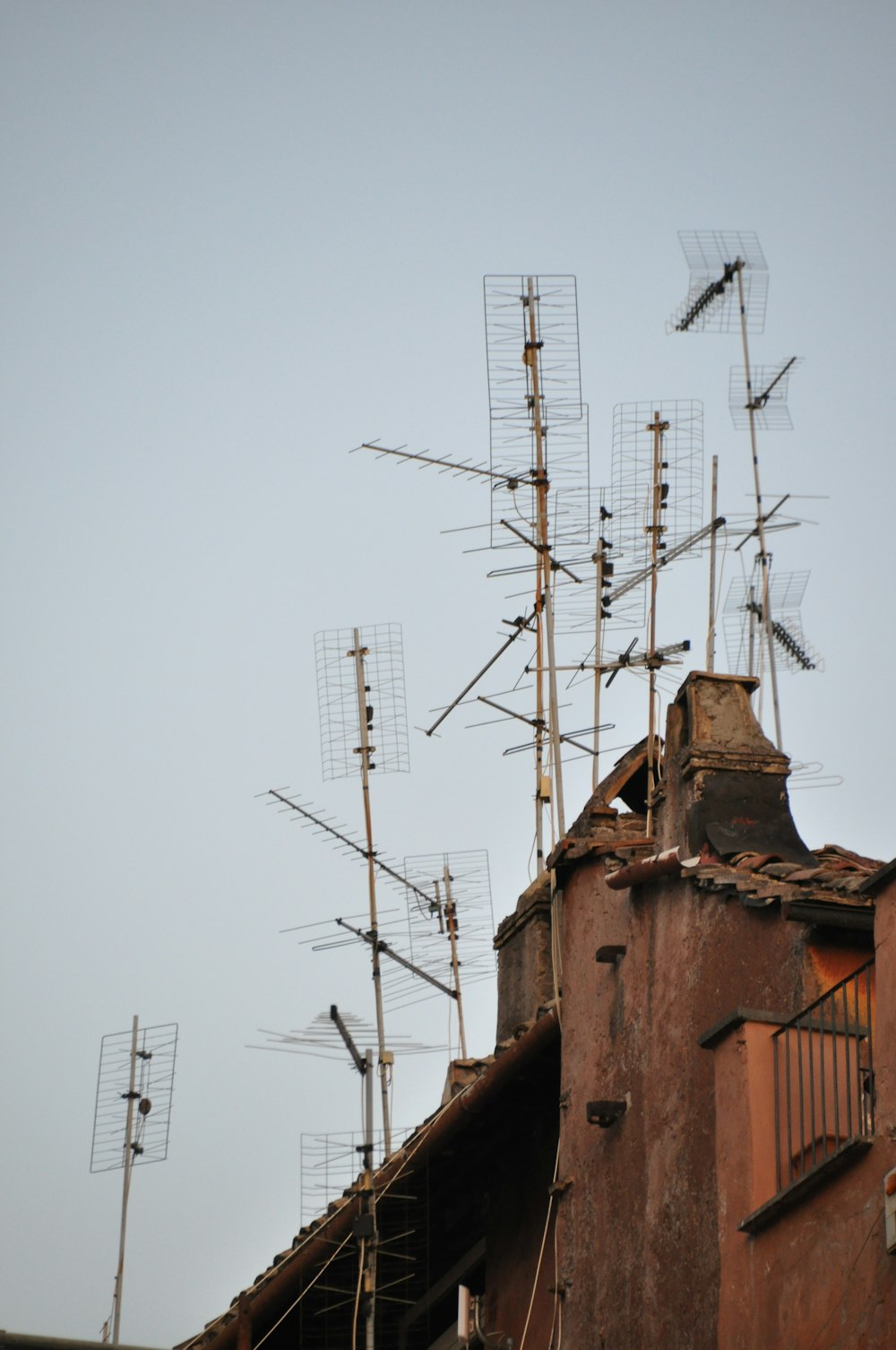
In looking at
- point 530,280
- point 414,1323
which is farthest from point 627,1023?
point 530,280

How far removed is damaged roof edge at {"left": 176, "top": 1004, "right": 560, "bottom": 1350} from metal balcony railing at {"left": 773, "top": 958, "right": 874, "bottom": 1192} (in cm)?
405

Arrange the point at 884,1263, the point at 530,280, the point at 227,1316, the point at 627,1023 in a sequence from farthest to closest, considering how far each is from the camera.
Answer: the point at 530,280 → the point at 227,1316 → the point at 627,1023 → the point at 884,1263

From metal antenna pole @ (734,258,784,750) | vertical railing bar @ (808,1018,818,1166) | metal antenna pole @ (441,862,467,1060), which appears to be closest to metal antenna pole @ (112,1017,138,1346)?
metal antenna pole @ (441,862,467,1060)

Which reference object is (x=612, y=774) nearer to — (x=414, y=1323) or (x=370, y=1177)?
(x=370, y=1177)

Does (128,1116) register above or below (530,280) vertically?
below

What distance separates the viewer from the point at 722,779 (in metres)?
11.8

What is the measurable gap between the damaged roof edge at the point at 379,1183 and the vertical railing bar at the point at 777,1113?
13.7ft

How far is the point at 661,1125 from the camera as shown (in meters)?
11.2

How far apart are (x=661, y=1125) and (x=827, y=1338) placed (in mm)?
2887

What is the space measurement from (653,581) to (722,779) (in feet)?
12.8

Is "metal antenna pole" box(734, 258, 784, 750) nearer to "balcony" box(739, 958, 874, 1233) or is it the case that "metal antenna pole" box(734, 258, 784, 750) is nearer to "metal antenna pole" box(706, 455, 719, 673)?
"metal antenna pole" box(706, 455, 719, 673)

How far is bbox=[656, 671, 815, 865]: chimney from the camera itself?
1160cm

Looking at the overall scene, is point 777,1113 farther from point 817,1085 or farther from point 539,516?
point 539,516

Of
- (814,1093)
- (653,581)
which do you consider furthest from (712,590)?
(814,1093)
